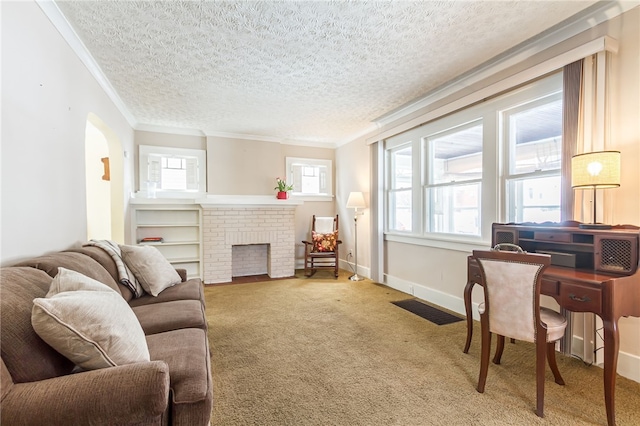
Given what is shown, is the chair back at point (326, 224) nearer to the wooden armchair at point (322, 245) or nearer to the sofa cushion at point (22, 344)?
the wooden armchair at point (322, 245)

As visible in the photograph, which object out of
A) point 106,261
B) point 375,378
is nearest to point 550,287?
point 375,378

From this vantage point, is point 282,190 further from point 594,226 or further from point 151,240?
point 594,226

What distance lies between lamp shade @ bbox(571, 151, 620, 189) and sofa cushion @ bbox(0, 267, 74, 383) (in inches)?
114

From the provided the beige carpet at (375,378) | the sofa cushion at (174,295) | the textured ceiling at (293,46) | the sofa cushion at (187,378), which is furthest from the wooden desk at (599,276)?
the sofa cushion at (174,295)

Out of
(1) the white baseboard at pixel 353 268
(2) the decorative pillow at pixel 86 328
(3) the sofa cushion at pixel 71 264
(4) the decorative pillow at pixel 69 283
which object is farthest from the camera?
(1) the white baseboard at pixel 353 268

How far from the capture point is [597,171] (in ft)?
6.14

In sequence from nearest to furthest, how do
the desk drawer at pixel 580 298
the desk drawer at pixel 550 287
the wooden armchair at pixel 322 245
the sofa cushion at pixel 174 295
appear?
the desk drawer at pixel 580 298, the desk drawer at pixel 550 287, the sofa cushion at pixel 174 295, the wooden armchair at pixel 322 245

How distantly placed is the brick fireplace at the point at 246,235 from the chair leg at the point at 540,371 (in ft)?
13.3

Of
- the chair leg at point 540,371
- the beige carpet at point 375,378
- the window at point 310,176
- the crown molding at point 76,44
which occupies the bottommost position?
the beige carpet at point 375,378

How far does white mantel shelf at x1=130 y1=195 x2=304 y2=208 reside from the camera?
4.72m

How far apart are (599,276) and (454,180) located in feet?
6.26

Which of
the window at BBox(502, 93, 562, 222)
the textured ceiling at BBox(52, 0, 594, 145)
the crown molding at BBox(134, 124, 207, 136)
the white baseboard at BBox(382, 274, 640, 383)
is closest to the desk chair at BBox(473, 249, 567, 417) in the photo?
the white baseboard at BBox(382, 274, 640, 383)

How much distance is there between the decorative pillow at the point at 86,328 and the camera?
3.48 ft

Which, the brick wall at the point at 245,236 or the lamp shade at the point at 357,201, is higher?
the lamp shade at the point at 357,201
